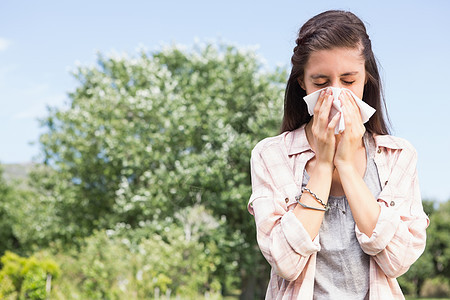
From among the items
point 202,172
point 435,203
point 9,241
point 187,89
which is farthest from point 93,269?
point 435,203

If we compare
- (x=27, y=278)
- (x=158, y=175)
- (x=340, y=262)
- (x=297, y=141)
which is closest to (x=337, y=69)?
(x=297, y=141)

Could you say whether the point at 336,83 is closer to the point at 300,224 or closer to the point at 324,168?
the point at 324,168

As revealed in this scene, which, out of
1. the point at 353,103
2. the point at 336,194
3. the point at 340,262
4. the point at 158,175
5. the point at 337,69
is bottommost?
the point at 340,262

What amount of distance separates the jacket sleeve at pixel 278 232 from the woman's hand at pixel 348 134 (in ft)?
0.75

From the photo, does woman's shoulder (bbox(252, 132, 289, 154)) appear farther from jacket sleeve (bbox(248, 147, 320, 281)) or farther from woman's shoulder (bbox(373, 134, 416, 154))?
woman's shoulder (bbox(373, 134, 416, 154))

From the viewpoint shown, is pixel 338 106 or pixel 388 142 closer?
pixel 338 106

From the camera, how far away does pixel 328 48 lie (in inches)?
68.2

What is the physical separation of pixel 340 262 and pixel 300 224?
221 mm

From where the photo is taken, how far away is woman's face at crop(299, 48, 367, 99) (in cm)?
173

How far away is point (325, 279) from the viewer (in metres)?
1.70

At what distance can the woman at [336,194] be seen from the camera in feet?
5.36

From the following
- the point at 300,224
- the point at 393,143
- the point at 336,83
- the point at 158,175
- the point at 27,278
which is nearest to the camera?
the point at 300,224

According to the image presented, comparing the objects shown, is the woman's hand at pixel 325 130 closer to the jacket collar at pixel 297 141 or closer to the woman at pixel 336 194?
the woman at pixel 336 194

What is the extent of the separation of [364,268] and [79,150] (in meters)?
12.5
